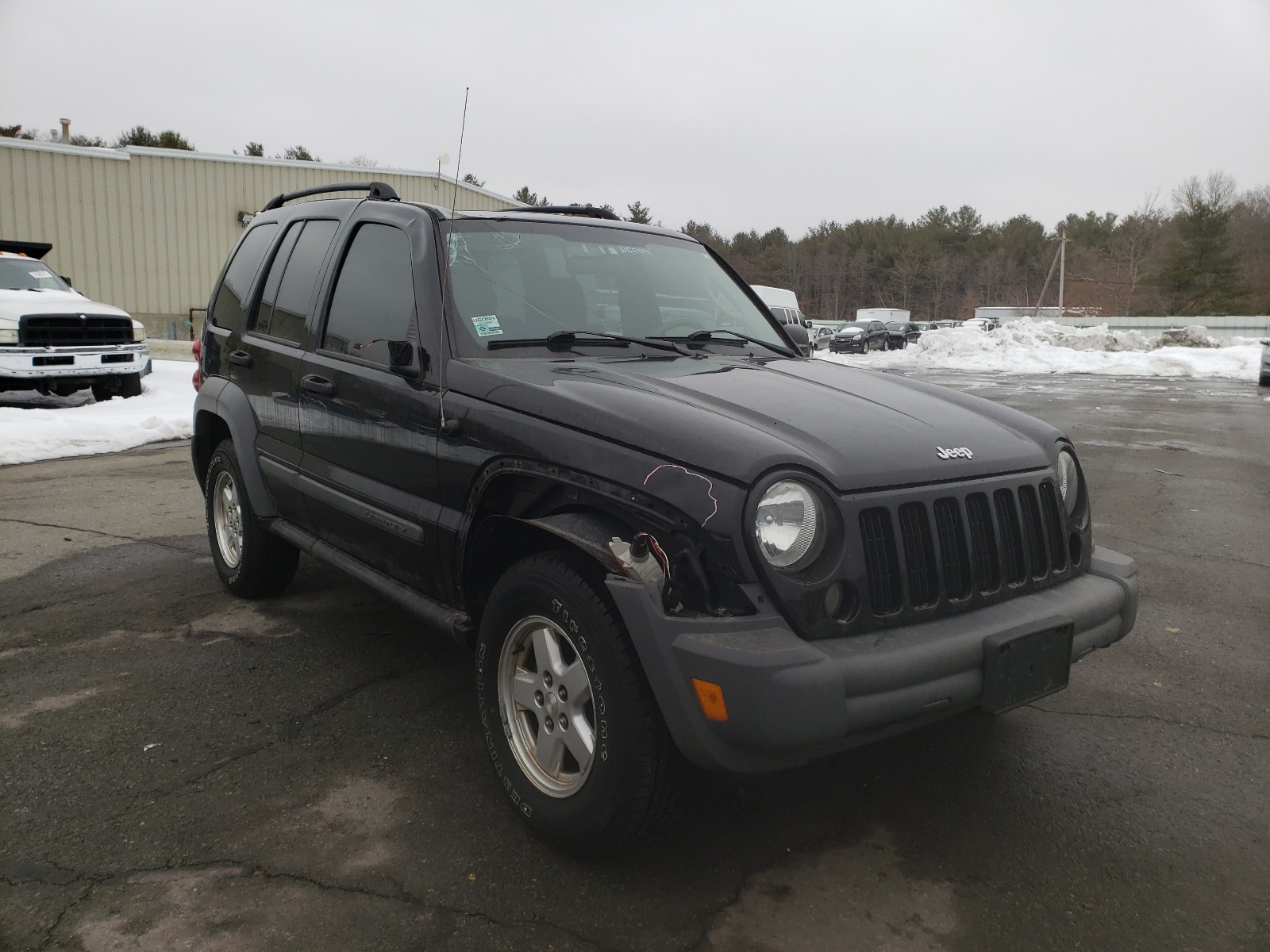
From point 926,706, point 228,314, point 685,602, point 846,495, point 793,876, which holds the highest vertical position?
point 228,314

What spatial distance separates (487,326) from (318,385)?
946mm

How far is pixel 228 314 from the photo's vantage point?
4906 millimetres

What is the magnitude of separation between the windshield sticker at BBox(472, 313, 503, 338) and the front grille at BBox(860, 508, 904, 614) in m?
1.50

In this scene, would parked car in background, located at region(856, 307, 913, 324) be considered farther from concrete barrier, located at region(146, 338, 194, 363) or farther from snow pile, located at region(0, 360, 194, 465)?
snow pile, located at region(0, 360, 194, 465)

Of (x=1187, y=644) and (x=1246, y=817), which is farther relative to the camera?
(x=1187, y=644)

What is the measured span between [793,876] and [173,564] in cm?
435

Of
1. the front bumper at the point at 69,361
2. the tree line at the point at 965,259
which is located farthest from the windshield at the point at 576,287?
the tree line at the point at 965,259

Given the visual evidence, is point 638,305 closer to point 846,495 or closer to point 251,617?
point 846,495

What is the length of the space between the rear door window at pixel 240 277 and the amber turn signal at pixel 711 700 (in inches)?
137

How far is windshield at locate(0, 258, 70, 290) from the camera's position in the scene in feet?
43.3

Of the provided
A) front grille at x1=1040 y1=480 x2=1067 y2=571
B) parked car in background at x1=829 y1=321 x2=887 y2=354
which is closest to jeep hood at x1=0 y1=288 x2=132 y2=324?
front grille at x1=1040 y1=480 x2=1067 y2=571

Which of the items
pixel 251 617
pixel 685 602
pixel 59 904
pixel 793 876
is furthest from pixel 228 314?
pixel 793 876

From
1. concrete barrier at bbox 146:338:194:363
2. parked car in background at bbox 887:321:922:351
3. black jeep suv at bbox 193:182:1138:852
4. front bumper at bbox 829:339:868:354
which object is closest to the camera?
black jeep suv at bbox 193:182:1138:852

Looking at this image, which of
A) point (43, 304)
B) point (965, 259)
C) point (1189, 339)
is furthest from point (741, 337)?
point (965, 259)
